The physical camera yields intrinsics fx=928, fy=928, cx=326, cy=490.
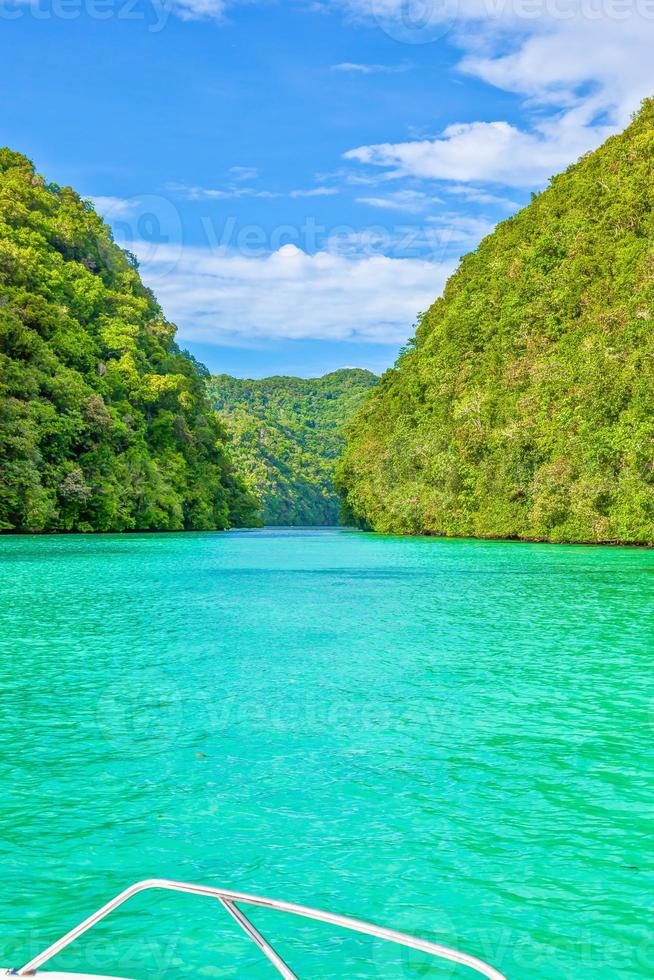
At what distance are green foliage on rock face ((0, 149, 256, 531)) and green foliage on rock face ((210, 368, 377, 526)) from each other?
53.7 meters

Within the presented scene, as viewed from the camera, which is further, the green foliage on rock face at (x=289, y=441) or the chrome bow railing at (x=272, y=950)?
the green foliage on rock face at (x=289, y=441)

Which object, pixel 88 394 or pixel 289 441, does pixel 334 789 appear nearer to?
pixel 88 394

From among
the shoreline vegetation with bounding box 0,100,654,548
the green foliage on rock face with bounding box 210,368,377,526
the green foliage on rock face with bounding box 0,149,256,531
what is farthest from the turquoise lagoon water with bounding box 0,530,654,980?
the green foliage on rock face with bounding box 210,368,377,526

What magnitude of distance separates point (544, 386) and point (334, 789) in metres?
50.8

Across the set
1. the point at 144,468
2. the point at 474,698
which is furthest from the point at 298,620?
the point at 144,468

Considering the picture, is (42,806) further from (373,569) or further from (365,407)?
(365,407)

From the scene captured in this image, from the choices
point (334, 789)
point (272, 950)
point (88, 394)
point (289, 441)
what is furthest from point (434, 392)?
point (289, 441)

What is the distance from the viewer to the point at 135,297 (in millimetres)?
85688

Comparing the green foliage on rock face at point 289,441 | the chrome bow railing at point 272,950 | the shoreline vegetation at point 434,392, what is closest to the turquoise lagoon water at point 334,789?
the chrome bow railing at point 272,950

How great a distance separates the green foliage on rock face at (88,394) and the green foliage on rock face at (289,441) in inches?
2115

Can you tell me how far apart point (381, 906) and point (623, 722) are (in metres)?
4.87

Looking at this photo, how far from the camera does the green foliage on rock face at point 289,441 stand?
491 ft

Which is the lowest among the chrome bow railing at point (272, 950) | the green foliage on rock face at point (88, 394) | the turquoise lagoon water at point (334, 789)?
the turquoise lagoon water at point (334, 789)

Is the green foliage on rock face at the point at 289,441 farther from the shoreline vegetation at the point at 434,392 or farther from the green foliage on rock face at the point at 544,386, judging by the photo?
the green foliage on rock face at the point at 544,386
